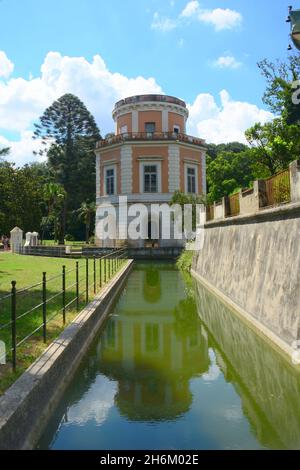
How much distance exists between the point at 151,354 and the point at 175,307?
4777 mm

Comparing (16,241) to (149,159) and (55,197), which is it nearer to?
(55,197)

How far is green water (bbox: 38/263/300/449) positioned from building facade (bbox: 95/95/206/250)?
80.9 ft

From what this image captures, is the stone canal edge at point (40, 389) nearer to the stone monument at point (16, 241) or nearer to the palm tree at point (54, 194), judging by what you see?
the stone monument at point (16, 241)

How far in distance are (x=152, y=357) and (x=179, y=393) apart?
1821 millimetres

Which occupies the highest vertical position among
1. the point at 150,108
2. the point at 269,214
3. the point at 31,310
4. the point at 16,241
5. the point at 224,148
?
the point at 224,148

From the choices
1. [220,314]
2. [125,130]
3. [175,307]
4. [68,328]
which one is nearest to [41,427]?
[68,328]

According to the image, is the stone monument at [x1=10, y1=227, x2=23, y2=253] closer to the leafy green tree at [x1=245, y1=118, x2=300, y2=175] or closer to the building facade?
the building facade

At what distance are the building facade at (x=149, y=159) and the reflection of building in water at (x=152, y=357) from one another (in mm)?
21869

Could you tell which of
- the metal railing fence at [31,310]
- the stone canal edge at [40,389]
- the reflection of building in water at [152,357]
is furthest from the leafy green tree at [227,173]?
the stone canal edge at [40,389]

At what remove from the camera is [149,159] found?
113ft

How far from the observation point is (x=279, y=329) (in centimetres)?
761

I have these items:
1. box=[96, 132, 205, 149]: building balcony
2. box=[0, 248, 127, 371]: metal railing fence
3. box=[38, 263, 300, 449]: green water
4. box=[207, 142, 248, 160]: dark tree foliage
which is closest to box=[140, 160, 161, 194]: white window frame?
box=[96, 132, 205, 149]: building balcony

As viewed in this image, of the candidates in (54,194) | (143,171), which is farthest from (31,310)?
(54,194)

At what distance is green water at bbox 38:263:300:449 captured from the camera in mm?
4367
